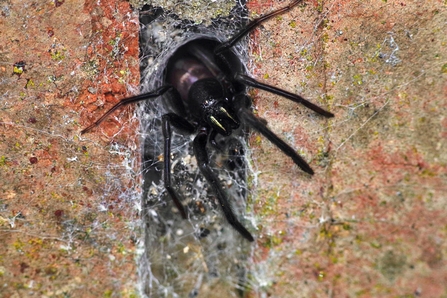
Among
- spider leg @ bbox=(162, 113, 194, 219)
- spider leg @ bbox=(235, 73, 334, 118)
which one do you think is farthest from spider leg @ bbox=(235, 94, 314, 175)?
spider leg @ bbox=(162, 113, 194, 219)

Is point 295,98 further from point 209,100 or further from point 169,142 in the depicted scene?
point 169,142

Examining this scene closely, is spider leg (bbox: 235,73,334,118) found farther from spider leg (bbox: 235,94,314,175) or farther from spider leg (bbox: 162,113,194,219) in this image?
spider leg (bbox: 162,113,194,219)

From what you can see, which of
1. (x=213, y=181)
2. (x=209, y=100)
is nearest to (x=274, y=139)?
(x=213, y=181)

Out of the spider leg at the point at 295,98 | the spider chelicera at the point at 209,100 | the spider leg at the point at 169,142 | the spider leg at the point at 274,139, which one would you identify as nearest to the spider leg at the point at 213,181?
the spider chelicera at the point at 209,100

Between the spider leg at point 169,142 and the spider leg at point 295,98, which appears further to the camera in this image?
the spider leg at point 169,142

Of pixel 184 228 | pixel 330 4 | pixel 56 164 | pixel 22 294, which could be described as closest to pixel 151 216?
pixel 184 228

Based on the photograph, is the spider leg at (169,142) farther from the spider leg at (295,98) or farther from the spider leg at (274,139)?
the spider leg at (295,98)
